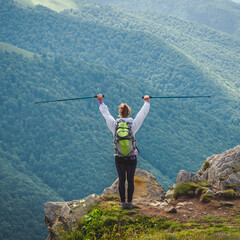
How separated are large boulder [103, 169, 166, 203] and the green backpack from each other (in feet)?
12.9

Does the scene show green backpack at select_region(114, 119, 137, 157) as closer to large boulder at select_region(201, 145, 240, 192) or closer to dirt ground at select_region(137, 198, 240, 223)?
dirt ground at select_region(137, 198, 240, 223)


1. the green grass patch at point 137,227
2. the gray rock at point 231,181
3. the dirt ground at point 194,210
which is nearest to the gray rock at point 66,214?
the green grass patch at point 137,227

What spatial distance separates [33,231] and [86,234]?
123305mm

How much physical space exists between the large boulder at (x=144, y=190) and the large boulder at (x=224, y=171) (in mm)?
1958

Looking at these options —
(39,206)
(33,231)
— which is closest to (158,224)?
(33,231)

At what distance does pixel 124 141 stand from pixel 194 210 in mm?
3243

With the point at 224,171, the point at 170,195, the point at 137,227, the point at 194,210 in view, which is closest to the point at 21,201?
the point at 224,171

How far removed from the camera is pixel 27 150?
19450 cm

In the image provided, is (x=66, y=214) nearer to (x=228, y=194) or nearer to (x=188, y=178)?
(x=188, y=178)

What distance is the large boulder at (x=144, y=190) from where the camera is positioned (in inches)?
565

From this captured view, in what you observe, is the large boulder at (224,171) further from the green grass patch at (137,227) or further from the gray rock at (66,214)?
the gray rock at (66,214)

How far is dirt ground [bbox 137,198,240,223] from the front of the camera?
11.2m

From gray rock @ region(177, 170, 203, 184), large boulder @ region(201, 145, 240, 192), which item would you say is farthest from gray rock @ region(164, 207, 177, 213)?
gray rock @ region(177, 170, 203, 184)

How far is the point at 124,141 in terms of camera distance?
10383mm
